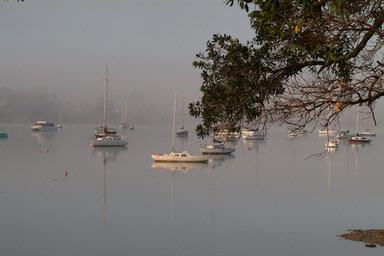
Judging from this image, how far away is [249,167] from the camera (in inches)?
3118

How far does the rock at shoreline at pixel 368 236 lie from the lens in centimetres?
2574

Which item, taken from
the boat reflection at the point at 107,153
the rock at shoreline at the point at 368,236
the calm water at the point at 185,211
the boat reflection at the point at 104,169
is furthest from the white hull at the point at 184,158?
the rock at shoreline at the point at 368,236

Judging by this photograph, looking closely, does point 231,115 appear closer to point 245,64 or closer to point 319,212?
point 245,64

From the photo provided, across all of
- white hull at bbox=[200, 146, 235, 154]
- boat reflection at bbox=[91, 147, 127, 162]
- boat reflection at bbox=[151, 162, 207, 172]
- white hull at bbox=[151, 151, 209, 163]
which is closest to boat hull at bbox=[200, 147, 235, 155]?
white hull at bbox=[200, 146, 235, 154]

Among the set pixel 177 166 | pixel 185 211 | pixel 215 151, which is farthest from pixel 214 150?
pixel 185 211

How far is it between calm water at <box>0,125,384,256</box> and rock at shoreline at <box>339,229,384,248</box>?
2.68 ft

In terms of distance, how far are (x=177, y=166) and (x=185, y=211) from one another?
3776 centimetres

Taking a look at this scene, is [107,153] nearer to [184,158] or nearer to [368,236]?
[184,158]

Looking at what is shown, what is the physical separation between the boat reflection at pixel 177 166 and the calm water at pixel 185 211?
0.66 meters

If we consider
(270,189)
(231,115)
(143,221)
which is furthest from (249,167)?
(231,115)

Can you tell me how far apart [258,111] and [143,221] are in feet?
75.0

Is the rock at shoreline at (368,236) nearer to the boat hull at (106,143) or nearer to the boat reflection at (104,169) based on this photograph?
the boat reflection at (104,169)

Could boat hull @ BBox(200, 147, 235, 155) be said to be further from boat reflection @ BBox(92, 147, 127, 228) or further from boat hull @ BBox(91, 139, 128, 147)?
boat hull @ BBox(91, 139, 128, 147)

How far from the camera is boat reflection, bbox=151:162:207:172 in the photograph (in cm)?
7231
